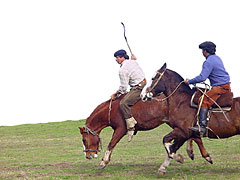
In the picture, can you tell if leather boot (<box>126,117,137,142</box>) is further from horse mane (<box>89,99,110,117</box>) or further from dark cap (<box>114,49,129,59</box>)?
dark cap (<box>114,49,129,59</box>)

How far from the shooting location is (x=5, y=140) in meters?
28.3

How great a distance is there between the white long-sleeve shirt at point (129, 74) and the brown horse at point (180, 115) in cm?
160

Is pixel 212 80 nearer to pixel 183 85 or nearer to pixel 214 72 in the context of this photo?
pixel 214 72

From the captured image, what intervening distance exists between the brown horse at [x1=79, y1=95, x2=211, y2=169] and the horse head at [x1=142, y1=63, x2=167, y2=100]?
1.15 meters

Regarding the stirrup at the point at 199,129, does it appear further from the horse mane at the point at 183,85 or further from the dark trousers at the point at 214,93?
the horse mane at the point at 183,85

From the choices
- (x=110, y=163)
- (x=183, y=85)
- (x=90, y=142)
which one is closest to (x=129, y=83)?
(x=90, y=142)

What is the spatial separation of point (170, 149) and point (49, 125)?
972 inches

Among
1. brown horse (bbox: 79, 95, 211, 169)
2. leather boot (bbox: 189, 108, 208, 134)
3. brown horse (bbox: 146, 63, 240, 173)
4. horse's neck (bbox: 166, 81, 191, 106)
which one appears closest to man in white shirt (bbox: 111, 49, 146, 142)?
brown horse (bbox: 79, 95, 211, 169)

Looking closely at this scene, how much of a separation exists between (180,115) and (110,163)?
4.12m

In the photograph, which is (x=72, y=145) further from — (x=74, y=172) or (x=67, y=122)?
(x=67, y=122)

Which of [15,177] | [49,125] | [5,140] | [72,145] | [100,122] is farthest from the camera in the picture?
[49,125]

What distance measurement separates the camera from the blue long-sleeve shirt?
11.2 metres

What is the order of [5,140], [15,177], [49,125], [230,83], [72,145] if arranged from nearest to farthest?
[230,83] → [15,177] → [72,145] → [5,140] → [49,125]

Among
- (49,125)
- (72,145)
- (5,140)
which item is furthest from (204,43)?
(49,125)
